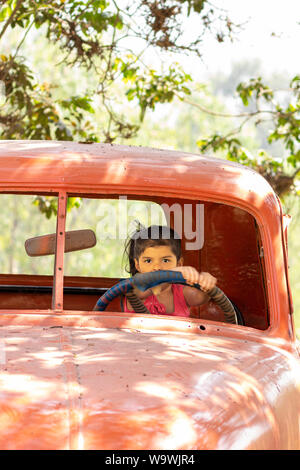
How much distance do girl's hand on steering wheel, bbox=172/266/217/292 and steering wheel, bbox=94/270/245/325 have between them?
0.01 metres

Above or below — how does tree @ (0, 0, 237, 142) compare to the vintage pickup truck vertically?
above

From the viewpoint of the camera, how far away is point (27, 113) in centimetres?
836

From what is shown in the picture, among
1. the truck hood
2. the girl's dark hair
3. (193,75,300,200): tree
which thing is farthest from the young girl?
(193,75,300,200): tree

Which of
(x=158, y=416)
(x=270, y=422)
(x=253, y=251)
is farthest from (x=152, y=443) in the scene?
(x=253, y=251)

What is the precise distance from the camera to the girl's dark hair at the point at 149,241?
359 centimetres

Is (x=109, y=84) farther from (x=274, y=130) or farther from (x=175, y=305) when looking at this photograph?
(x=175, y=305)

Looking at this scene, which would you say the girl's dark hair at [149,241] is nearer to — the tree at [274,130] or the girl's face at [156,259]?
the girl's face at [156,259]

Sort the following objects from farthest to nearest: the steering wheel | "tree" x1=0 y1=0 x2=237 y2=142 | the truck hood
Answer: "tree" x1=0 y1=0 x2=237 y2=142, the steering wheel, the truck hood

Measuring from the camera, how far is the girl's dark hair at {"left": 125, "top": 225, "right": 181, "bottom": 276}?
3592 millimetres

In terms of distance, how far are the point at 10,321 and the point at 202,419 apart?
1.03 metres

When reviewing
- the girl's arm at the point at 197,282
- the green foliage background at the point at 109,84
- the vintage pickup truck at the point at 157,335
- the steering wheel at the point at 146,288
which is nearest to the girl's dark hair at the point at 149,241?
the vintage pickup truck at the point at 157,335

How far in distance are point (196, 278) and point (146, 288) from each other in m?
0.21

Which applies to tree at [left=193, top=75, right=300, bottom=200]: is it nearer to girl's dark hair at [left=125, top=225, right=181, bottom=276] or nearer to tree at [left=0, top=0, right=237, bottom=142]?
tree at [left=0, top=0, right=237, bottom=142]
